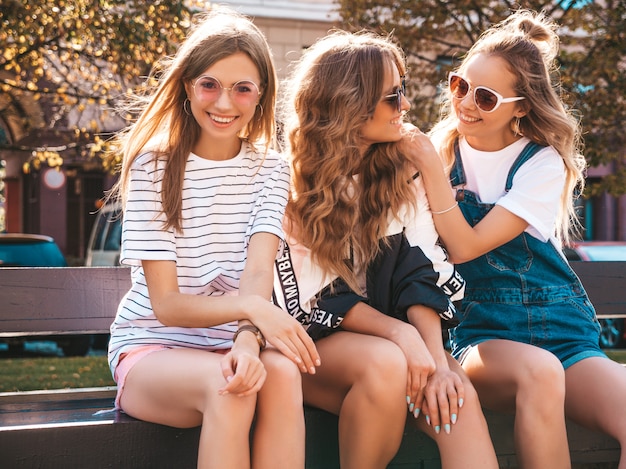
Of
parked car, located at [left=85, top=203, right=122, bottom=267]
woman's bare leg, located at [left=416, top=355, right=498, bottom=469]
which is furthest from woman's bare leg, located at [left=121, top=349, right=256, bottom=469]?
parked car, located at [left=85, top=203, right=122, bottom=267]

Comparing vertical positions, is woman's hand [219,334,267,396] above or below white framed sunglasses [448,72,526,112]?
below

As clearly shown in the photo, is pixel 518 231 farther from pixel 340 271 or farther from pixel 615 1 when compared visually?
pixel 615 1

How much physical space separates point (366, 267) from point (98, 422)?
1.07 metres

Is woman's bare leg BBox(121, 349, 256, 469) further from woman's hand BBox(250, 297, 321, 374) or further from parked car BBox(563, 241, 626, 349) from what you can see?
parked car BBox(563, 241, 626, 349)

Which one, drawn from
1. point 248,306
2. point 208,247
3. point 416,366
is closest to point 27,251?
point 208,247

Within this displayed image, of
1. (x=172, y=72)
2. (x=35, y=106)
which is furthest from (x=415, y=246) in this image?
(x=35, y=106)

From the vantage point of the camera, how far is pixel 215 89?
9.74 ft

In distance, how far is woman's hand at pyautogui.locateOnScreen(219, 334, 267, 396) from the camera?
2.47m

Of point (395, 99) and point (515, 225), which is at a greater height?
point (395, 99)

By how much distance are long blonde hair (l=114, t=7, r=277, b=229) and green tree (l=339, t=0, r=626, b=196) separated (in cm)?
573

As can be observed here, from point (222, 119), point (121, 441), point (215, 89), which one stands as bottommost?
point (121, 441)

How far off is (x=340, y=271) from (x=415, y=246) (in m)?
0.29

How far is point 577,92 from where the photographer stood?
878 cm

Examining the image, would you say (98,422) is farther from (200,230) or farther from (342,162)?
(342,162)
